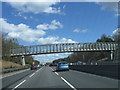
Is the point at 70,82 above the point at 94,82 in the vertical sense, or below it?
below

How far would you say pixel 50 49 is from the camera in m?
104

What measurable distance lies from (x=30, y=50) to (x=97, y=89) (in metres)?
94.7

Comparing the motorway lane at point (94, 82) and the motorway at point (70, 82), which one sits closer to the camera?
the motorway lane at point (94, 82)

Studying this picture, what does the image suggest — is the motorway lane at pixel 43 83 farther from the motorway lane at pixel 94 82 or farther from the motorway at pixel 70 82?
Result: the motorway lane at pixel 94 82

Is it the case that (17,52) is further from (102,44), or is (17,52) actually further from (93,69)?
(93,69)

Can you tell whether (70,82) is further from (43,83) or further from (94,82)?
(43,83)

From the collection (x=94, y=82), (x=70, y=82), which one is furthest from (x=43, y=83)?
(x=94, y=82)

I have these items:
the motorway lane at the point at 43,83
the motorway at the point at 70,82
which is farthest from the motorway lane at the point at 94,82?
the motorway lane at the point at 43,83

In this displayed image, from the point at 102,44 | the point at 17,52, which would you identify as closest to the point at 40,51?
the point at 17,52

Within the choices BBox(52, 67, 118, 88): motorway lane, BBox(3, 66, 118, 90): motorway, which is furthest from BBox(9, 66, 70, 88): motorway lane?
BBox(52, 67, 118, 88): motorway lane

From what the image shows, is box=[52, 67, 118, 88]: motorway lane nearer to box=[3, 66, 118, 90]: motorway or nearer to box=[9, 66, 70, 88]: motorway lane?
box=[3, 66, 118, 90]: motorway

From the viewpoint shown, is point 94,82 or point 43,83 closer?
point 94,82

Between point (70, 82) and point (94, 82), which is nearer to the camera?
point (94, 82)

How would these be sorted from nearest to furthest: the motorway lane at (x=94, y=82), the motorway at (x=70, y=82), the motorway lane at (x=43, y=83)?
the motorway lane at (x=94, y=82) → the motorway at (x=70, y=82) → the motorway lane at (x=43, y=83)
